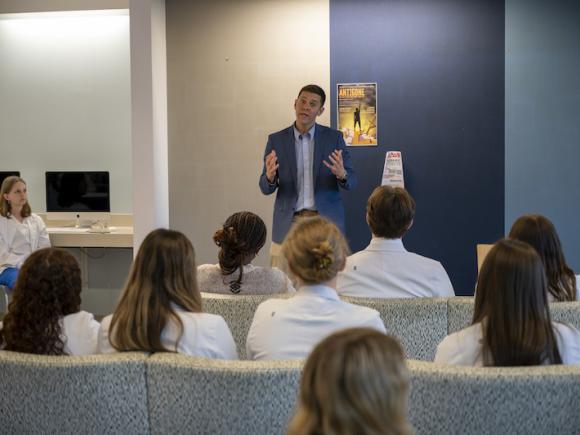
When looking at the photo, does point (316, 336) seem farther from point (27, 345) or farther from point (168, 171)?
point (168, 171)

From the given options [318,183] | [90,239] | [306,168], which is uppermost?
[306,168]

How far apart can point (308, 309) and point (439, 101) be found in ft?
14.6

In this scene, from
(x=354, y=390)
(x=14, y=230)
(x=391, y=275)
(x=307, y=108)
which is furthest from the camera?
(x=14, y=230)

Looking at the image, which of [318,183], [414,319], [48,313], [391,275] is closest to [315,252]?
[414,319]

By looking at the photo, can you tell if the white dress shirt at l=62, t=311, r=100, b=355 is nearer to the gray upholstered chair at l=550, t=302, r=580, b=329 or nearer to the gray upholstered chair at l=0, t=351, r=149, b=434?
the gray upholstered chair at l=0, t=351, r=149, b=434

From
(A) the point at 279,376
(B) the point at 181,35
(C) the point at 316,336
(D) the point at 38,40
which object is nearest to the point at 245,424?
(A) the point at 279,376

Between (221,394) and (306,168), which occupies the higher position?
(306,168)

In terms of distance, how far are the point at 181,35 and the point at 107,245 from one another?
6.50 ft

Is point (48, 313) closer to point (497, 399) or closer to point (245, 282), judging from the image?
point (245, 282)

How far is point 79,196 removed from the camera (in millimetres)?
7090

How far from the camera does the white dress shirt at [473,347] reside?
2182 mm

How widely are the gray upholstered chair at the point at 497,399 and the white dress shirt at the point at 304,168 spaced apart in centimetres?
346

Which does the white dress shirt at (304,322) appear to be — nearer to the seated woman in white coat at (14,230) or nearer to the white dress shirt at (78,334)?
the white dress shirt at (78,334)

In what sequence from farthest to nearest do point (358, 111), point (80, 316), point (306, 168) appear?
point (358, 111) < point (306, 168) < point (80, 316)
